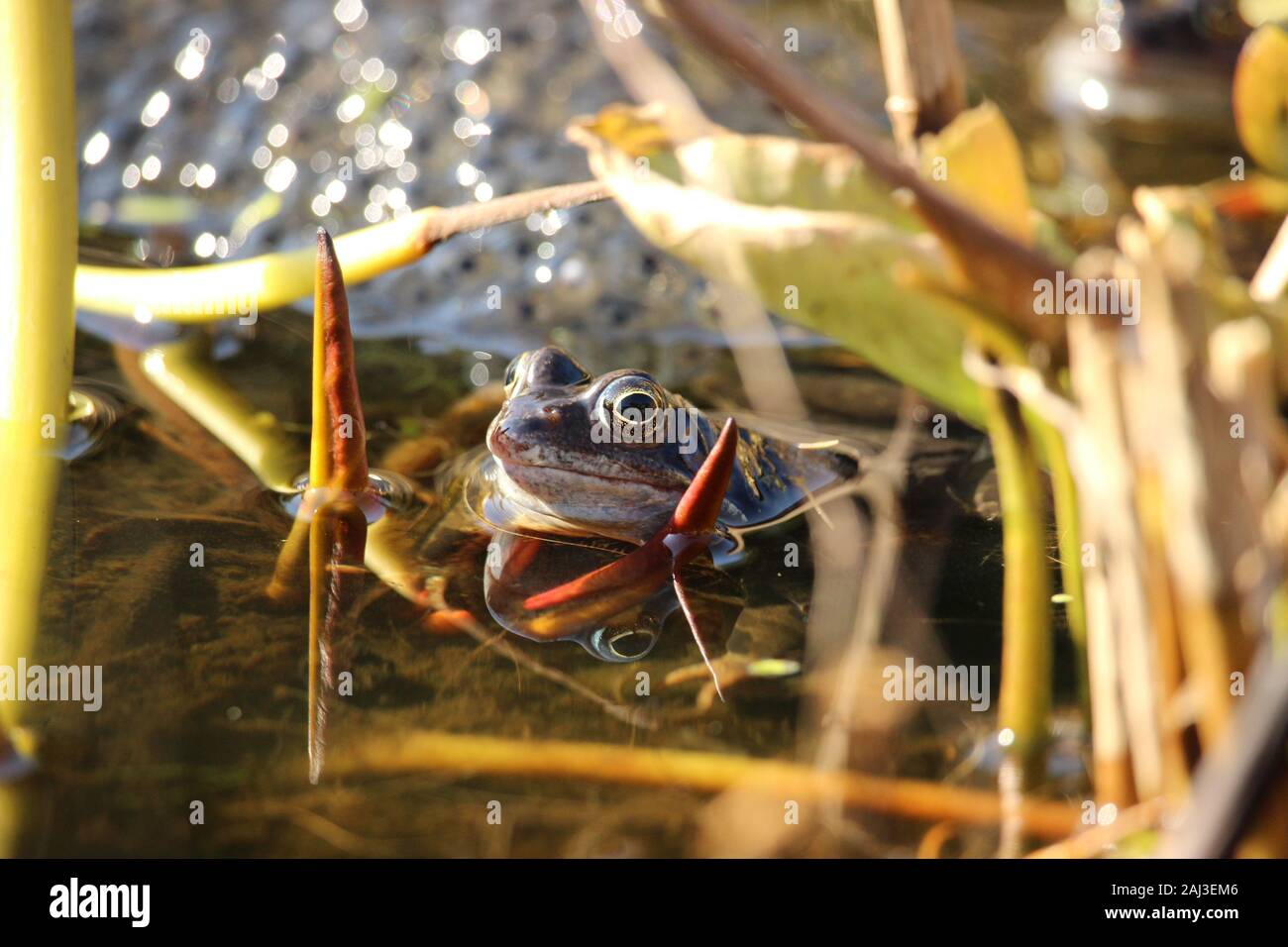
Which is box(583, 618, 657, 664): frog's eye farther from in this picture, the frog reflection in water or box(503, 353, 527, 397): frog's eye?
box(503, 353, 527, 397): frog's eye

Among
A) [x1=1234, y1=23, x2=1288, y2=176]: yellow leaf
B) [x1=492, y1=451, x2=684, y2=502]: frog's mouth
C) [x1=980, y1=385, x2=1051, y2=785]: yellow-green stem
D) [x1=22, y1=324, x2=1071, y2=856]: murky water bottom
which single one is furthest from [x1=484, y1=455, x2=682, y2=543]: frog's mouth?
[x1=1234, y1=23, x2=1288, y2=176]: yellow leaf

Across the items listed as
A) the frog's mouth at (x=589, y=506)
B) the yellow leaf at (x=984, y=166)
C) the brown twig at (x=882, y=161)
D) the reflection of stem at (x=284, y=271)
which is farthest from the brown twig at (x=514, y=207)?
the brown twig at (x=882, y=161)

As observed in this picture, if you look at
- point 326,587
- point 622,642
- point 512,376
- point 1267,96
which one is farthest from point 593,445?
point 1267,96

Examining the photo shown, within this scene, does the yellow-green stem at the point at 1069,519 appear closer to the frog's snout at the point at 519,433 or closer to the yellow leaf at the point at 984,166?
the yellow leaf at the point at 984,166

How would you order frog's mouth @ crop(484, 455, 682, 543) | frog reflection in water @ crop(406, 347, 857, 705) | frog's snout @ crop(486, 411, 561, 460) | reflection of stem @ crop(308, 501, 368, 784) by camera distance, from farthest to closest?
frog's mouth @ crop(484, 455, 682, 543) → frog's snout @ crop(486, 411, 561, 460) → frog reflection in water @ crop(406, 347, 857, 705) → reflection of stem @ crop(308, 501, 368, 784)

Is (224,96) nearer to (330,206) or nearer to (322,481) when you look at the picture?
(330,206)

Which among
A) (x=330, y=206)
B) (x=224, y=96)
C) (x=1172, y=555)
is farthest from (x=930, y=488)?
(x=224, y=96)
